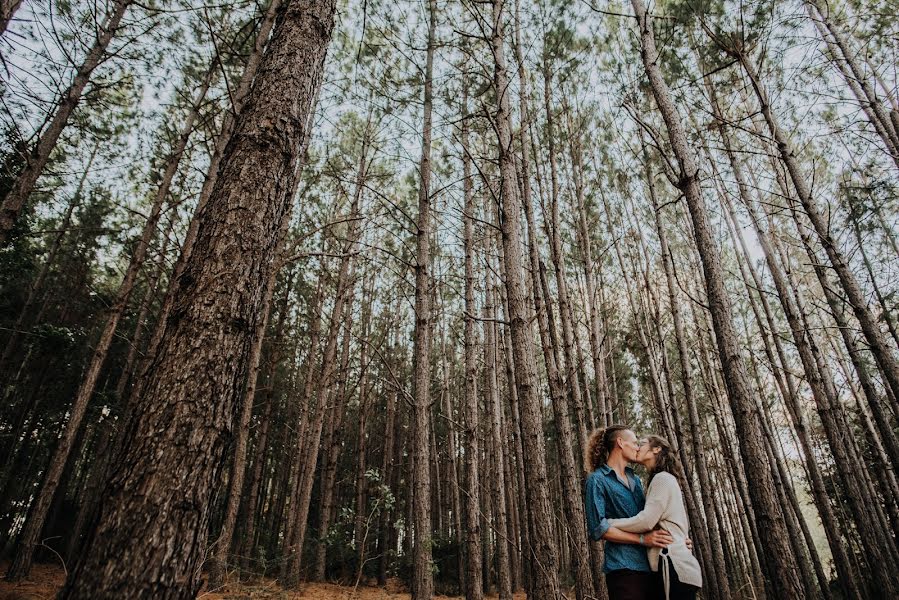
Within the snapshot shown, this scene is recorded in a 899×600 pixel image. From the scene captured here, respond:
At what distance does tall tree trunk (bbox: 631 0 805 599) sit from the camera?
244 centimetres

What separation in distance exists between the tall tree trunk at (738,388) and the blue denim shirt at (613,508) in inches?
36.0

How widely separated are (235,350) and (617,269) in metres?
11.4

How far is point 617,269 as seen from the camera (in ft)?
37.1

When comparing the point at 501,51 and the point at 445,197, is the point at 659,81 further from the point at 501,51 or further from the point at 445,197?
the point at 445,197

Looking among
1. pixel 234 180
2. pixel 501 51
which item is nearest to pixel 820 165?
pixel 501 51

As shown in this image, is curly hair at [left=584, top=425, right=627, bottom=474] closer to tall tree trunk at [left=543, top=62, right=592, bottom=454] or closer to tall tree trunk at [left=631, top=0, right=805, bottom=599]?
tall tree trunk at [left=631, top=0, right=805, bottom=599]

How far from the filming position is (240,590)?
5.68 m

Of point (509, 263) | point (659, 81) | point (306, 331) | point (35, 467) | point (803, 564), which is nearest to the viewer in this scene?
point (509, 263)

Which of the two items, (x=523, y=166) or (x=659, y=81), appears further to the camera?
(x=523, y=166)

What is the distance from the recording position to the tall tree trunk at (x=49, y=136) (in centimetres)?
422

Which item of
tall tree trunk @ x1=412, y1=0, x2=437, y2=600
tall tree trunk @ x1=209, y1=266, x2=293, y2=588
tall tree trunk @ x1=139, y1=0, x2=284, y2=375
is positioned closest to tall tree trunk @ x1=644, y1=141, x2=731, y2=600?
tall tree trunk @ x1=412, y1=0, x2=437, y2=600

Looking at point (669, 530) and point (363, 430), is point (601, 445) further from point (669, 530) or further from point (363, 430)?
point (363, 430)

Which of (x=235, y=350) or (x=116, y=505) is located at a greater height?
(x=235, y=350)

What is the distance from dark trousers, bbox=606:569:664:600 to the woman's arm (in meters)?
0.22
